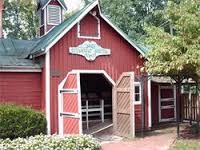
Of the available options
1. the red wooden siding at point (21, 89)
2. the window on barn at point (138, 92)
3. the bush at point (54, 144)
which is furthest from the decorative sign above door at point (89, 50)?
the bush at point (54, 144)

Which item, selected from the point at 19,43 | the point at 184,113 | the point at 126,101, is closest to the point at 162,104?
the point at 184,113

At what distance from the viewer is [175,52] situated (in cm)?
1480

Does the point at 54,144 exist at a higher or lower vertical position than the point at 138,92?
lower

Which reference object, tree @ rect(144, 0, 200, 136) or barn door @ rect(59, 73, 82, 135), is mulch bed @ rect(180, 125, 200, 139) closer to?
tree @ rect(144, 0, 200, 136)

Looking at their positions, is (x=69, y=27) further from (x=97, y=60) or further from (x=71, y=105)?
(x=71, y=105)

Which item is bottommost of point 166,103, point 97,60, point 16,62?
point 166,103

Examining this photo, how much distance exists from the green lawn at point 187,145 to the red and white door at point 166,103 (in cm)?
647

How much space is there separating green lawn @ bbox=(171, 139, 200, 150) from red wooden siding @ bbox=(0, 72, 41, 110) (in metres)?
5.90

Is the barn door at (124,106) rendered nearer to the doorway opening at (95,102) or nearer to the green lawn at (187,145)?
the doorway opening at (95,102)

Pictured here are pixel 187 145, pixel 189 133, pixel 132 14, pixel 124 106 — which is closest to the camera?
pixel 187 145

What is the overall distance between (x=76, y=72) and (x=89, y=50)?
1.95m

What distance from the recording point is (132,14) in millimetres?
42969

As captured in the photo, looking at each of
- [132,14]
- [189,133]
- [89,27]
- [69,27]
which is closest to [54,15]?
[89,27]

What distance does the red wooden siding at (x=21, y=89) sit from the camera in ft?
51.2
